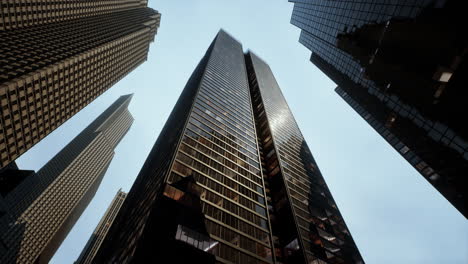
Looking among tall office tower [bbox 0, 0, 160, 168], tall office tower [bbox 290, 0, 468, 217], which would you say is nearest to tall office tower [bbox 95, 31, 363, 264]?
tall office tower [bbox 290, 0, 468, 217]

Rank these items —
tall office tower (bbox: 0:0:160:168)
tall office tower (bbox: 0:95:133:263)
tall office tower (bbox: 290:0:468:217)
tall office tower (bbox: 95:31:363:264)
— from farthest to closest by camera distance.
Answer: tall office tower (bbox: 0:95:133:263), tall office tower (bbox: 0:0:160:168), tall office tower (bbox: 95:31:363:264), tall office tower (bbox: 290:0:468:217)

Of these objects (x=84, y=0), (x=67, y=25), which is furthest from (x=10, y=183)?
(x=84, y=0)

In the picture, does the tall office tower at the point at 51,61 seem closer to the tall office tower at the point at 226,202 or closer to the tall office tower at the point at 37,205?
the tall office tower at the point at 226,202

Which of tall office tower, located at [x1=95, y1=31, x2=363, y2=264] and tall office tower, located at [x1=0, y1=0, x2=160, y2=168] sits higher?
tall office tower, located at [x1=0, y1=0, x2=160, y2=168]

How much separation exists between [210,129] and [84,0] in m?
122

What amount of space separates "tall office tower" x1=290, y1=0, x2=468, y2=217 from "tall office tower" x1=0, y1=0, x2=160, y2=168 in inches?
3160

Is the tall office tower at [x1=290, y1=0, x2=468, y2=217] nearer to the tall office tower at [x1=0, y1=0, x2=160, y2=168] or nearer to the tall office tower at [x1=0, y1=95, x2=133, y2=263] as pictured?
the tall office tower at [x1=0, y1=0, x2=160, y2=168]

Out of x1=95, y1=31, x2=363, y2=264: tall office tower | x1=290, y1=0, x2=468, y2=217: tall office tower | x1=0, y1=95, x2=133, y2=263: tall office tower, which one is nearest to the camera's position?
x1=290, y1=0, x2=468, y2=217: tall office tower

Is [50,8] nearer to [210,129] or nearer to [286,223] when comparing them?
[210,129]

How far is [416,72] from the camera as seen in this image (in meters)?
19.9

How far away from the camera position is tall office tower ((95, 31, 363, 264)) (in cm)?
2953

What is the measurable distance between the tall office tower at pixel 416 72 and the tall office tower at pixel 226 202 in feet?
72.1

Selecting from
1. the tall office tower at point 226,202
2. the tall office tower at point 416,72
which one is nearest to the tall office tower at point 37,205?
the tall office tower at point 226,202

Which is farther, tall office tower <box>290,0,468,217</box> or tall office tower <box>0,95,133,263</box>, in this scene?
tall office tower <box>0,95,133,263</box>
